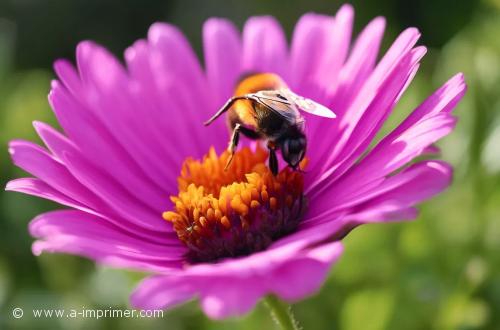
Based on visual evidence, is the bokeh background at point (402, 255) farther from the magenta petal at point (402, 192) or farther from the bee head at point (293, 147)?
the magenta petal at point (402, 192)

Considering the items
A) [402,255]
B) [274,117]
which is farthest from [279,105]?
[402,255]

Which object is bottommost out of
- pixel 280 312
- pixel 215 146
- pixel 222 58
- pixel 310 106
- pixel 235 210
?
A: pixel 280 312

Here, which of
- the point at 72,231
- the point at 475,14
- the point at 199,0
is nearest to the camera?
the point at 72,231

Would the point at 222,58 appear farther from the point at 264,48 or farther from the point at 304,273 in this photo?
the point at 304,273

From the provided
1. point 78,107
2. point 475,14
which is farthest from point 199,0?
point 78,107

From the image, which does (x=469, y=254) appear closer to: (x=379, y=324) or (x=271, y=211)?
(x=379, y=324)

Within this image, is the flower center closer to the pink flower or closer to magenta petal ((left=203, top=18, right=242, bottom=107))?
the pink flower
